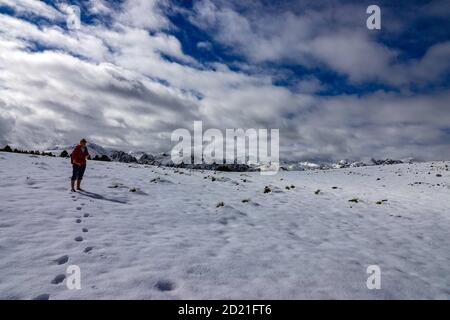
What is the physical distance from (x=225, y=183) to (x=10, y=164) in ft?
52.1

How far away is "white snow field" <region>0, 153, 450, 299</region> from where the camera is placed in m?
7.11

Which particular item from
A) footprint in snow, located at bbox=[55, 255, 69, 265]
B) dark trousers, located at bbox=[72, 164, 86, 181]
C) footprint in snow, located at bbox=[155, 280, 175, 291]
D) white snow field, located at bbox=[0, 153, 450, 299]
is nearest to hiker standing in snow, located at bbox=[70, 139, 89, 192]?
dark trousers, located at bbox=[72, 164, 86, 181]

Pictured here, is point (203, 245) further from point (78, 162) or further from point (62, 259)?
point (78, 162)

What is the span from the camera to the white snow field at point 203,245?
23.3 ft

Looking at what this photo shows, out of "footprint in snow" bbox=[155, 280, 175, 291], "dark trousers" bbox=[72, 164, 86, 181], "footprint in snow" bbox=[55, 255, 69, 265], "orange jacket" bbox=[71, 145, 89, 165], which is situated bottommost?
"footprint in snow" bbox=[155, 280, 175, 291]

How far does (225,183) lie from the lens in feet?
86.8

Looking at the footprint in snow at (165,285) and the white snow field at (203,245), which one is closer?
the footprint in snow at (165,285)

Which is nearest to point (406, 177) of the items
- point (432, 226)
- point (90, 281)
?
point (432, 226)

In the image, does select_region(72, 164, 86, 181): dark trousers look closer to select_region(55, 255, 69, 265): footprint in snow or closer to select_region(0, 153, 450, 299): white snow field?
select_region(0, 153, 450, 299): white snow field

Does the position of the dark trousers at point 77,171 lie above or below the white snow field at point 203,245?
above

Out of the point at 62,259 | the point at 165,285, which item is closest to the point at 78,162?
the point at 62,259

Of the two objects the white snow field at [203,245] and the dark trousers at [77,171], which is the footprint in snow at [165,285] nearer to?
the white snow field at [203,245]

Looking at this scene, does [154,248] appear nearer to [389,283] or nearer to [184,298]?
[184,298]

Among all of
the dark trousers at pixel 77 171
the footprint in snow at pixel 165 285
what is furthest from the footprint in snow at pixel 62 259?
the dark trousers at pixel 77 171
